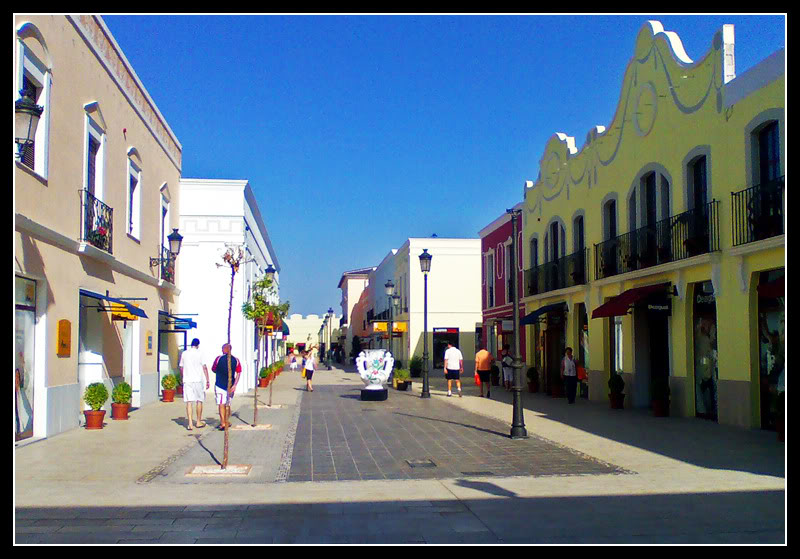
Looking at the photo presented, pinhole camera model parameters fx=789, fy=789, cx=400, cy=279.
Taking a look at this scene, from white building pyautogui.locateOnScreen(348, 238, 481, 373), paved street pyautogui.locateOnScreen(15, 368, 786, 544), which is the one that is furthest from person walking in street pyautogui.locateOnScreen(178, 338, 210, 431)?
white building pyautogui.locateOnScreen(348, 238, 481, 373)

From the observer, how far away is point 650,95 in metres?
18.8

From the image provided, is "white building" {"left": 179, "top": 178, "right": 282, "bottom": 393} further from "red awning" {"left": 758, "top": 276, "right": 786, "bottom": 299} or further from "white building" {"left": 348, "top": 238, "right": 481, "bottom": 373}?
"white building" {"left": 348, "top": 238, "right": 481, "bottom": 373}

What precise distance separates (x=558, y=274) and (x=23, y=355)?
53.8ft

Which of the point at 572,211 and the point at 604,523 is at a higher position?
the point at 572,211

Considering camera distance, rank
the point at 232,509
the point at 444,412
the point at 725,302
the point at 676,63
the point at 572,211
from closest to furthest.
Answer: the point at 232,509 → the point at 725,302 → the point at 676,63 → the point at 444,412 → the point at 572,211

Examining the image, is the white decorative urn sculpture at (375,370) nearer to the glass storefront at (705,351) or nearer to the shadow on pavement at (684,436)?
the shadow on pavement at (684,436)

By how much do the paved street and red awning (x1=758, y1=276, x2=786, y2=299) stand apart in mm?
2394

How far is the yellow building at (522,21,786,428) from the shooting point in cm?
1406

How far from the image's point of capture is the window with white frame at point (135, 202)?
20094 mm

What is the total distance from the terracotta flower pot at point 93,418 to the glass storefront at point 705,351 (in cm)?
1198

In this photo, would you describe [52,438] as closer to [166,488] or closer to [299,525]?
[166,488]
